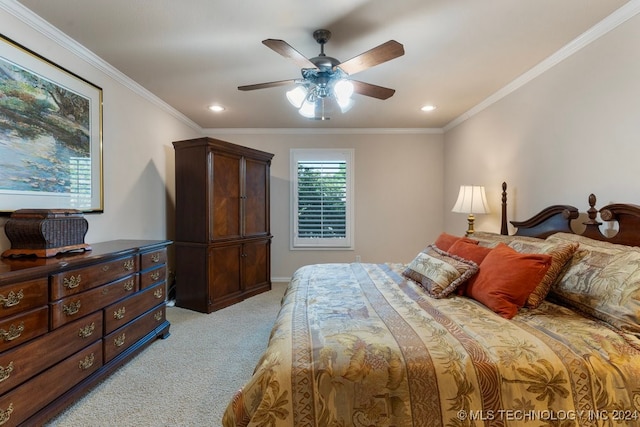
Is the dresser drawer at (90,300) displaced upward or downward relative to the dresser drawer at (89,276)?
downward

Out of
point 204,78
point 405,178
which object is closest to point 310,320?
point 204,78

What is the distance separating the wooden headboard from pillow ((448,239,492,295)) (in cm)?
66

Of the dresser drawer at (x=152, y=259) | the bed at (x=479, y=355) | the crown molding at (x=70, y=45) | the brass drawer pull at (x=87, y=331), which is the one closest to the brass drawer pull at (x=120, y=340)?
the brass drawer pull at (x=87, y=331)

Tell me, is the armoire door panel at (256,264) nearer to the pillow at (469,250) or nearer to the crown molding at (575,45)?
the pillow at (469,250)

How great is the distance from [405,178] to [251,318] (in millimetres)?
3133

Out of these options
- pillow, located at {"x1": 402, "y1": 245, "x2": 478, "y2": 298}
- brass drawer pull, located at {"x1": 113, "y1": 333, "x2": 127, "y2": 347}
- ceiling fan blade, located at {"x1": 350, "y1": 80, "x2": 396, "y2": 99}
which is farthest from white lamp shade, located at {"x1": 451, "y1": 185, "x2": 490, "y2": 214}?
brass drawer pull, located at {"x1": 113, "y1": 333, "x2": 127, "y2": 347}

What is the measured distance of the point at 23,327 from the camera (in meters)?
1.51

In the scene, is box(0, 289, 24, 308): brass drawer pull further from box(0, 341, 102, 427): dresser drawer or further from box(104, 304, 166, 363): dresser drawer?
box(104, 304, 166, 363): dresser drawer

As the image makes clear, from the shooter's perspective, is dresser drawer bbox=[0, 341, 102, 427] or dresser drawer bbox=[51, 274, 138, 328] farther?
dresser drawer bbox=[51, 274, 138, 328]

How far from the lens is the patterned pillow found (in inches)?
55.3

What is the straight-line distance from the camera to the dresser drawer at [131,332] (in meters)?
2.12

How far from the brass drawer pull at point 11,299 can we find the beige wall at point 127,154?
664mm

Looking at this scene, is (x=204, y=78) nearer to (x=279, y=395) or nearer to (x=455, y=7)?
(x=455, y=7)

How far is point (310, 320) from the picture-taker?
1526mm
